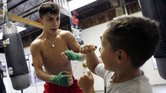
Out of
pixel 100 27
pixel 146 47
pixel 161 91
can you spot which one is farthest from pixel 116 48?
pixel 100 27

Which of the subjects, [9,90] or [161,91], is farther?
[9,90]

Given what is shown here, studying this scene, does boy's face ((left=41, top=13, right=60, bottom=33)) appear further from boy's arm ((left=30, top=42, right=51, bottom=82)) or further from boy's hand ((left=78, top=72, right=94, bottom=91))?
boy's hand ((left=78, top=72, right=94, bottom=91))

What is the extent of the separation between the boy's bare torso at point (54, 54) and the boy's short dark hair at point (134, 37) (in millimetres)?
1370

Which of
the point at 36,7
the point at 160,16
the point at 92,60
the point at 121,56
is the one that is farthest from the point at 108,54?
the point at 36,7

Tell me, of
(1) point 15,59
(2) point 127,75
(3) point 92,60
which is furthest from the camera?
(1) point 15,59

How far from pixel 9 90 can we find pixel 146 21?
8.63m

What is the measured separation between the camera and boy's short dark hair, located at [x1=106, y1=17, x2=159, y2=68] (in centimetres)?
106

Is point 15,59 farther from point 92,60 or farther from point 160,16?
point 160,16

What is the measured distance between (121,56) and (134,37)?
0.40 feet

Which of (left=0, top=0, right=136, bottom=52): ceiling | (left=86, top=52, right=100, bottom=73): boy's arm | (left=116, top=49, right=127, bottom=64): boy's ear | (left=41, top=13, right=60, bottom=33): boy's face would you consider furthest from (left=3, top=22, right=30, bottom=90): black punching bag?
(left=0, top=0, right=136, bottom=52): ceiling

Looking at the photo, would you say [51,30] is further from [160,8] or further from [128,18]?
[128,18]

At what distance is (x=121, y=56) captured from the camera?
3.70ft

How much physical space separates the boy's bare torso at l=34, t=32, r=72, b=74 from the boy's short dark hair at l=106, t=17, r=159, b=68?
137 centimetres

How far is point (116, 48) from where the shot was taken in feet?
3.68
